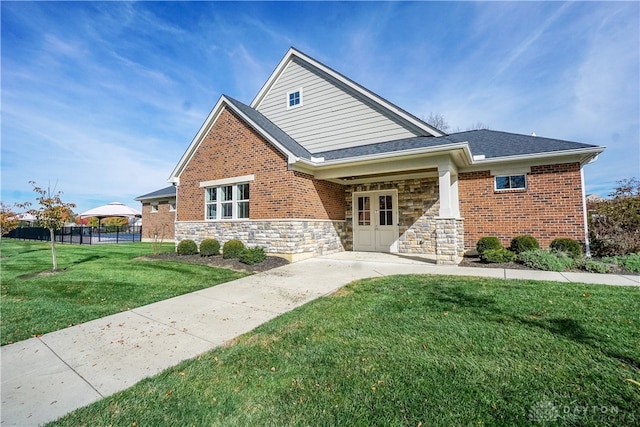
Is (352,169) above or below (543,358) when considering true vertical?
above

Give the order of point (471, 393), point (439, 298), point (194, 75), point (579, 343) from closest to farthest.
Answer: point (471, 393) → point (579, 343) → point (439, 298) → point (194, 75)

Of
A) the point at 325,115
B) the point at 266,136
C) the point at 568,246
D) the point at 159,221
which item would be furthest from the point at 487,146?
the point at 159,221

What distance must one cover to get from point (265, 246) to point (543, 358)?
860cm

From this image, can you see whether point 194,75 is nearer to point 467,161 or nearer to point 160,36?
point 160,36

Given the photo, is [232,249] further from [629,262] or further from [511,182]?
[629,262]

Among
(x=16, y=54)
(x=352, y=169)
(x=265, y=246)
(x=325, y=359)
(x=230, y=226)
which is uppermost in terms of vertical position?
(x=16, y=54)

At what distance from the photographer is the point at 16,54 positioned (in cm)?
876

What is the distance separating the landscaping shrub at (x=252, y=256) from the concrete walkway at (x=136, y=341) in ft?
6.49

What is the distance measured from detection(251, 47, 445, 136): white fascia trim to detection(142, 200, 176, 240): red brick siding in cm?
1060

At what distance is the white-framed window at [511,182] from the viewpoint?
31.7 feet

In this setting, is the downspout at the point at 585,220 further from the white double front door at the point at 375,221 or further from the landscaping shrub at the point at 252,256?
the landscaping shrub at the point at 252,256

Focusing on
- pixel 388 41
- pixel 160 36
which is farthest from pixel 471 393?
pixel 160 36

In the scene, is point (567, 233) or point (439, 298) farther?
point (567, 233)

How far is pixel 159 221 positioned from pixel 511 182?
839 inches
